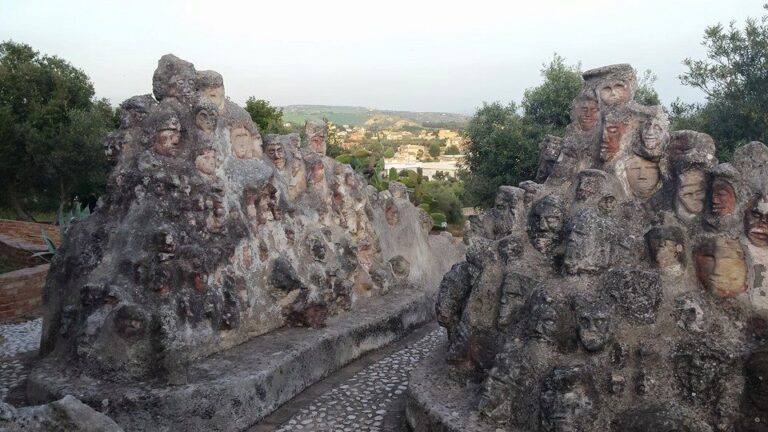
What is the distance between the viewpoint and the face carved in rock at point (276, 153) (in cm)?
852

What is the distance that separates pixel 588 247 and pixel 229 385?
335 centimetres

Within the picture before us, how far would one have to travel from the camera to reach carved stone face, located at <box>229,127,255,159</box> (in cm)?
775

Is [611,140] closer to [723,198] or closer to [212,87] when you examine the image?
[723,198]

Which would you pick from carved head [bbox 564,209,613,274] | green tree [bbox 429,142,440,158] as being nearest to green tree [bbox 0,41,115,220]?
carved head [bbox 564,209,613,274]

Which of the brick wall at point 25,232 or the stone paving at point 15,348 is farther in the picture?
the brick wall at point 25,232

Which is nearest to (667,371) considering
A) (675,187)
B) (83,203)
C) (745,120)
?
(675,187)

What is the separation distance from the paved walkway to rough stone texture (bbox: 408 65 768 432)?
68cm

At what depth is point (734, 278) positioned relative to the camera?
518cm

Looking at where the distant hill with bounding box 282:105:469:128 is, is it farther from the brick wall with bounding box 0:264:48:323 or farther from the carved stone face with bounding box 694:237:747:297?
the carved stone face with bounding box 694:237:747:297

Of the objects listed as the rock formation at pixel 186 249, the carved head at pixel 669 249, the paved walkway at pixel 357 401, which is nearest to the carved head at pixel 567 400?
the carved head at pixel 669 249

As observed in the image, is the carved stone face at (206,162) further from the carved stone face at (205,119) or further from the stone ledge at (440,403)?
the stone ledge at (440,403)

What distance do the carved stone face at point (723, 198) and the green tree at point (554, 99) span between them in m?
9.83

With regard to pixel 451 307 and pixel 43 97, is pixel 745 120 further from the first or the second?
pixel 43 97

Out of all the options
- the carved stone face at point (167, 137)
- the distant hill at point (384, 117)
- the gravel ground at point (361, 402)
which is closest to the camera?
the gravel ground at point (361, 402)
